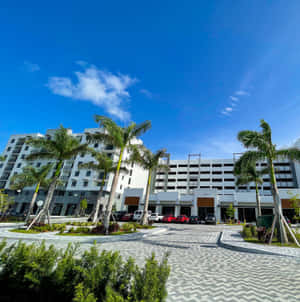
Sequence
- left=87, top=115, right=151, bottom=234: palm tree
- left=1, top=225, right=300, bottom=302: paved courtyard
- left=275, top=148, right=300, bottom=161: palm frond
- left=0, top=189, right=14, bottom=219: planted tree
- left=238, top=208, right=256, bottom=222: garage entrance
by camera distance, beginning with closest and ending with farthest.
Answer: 1. left=1, top=225, right=300, bottom=302: paved courtyard
2. left=275, top=148, right=300, bottom=161: palm frond
3. left=87, top=115, right=151, bottom=234: palm tree
4. left=0, top=189, right=14, bottom=219: planted tree
5. left=238, top=208, right=256, bottom=222: garage entrance

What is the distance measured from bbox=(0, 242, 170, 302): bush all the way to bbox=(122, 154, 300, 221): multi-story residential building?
77.9 feet

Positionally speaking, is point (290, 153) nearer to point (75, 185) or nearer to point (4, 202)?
point (4, 202)

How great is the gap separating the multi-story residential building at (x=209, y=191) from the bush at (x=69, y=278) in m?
→ 23.7

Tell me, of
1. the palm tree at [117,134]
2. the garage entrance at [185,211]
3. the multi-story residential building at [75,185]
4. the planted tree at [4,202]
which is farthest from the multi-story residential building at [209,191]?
the planted tree at [4,202]

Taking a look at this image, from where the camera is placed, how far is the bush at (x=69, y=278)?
9.00 feet

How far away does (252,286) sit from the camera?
4871 mm

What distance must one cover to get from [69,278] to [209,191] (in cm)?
4293

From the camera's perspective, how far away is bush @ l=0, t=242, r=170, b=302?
2742 mm

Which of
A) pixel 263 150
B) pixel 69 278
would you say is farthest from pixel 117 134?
pixel 69 278

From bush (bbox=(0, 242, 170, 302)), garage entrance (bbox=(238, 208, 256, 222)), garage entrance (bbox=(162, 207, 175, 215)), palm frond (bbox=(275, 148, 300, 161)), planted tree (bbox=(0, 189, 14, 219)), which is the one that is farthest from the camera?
garage entrance (bbox=(162, 207, 175, 215))

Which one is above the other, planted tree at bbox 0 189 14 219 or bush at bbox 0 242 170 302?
planted tree at bbox 0 189 14 219

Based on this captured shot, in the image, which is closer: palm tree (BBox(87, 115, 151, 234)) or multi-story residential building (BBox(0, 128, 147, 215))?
palm tree (BBox(87, 115, 151, 234))

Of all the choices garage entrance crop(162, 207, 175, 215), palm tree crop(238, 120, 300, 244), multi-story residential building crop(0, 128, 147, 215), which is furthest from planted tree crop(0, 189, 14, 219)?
garage entrance crop(162, 207, 175, 215)

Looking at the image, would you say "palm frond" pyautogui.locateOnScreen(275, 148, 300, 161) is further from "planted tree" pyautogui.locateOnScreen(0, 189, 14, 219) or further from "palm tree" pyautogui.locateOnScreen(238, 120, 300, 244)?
"planted tree" pyautogui.locateOnScreen(0, 189, 14, 219)
